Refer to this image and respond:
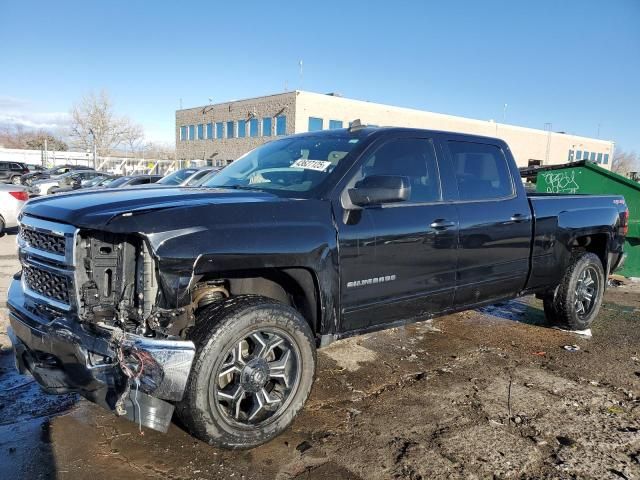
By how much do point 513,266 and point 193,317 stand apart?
2.94 m

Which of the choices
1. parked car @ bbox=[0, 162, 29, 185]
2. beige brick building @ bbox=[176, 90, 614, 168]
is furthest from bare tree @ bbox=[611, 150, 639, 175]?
parked car @ bbox=[0, 162, 29, 185]

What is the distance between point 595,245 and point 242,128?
40253 mm

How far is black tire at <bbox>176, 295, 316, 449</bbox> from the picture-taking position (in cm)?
274

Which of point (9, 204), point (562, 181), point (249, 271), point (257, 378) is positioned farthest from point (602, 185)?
point (9, 204)

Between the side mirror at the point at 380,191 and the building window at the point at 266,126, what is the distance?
37608 millimetres

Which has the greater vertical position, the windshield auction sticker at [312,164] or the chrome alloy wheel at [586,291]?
the windshield auction sticker at [312,164]

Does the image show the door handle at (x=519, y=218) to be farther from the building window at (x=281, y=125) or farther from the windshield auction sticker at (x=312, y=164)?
the building window at (x=281, y=125)

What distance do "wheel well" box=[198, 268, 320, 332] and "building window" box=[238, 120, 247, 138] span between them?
41.3 meters

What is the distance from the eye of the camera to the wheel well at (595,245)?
5.59 m

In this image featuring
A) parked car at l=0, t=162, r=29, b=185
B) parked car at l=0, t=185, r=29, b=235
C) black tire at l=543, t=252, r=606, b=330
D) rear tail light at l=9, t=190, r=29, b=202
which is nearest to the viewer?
black tire at l=543, t=252, r=606, b=330

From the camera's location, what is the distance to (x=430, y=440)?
3.21m

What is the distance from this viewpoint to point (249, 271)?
3074mm

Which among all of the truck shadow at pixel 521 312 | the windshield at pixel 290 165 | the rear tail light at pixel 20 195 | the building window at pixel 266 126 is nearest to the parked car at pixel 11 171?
the building window at pixel 266 126

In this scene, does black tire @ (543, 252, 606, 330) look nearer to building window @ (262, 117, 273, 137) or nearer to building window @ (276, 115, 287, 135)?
building window @ (276, 115, 287, 135)
